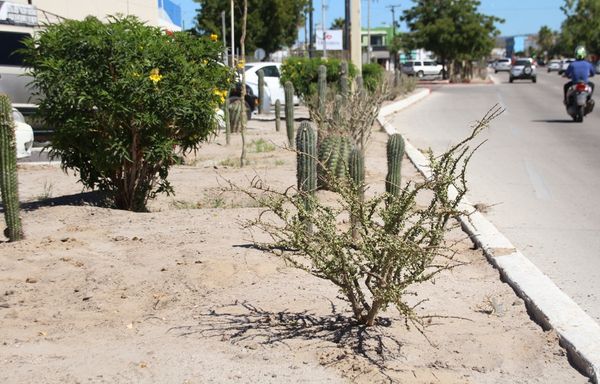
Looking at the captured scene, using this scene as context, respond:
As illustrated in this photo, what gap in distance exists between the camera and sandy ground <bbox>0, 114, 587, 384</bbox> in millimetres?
4316

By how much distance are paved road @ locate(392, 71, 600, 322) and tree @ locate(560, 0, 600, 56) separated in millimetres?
88561

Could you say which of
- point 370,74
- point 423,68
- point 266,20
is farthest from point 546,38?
point 370,74

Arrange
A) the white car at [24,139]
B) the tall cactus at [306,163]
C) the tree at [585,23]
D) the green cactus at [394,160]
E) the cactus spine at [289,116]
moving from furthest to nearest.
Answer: the tree at [585,23] < the cactus spine at [289,116] < the white car at [24,139] < the green cactus at [394,160] < the tall cactus at [306,163]

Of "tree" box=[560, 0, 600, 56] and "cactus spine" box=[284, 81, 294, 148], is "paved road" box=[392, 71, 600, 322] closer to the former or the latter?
"cactus spine" box=[284, 81, 294, 148]

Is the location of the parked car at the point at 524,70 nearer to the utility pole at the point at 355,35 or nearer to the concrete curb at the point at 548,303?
the utility pole at the point at 355,35

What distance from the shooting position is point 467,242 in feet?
24.3

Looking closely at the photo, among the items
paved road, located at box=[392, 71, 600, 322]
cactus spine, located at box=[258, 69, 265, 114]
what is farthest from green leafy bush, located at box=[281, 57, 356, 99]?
paved road, located at box=[392, 71, 600, 322]

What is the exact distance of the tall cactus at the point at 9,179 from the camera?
21.9 feet

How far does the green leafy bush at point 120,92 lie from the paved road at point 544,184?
114 inches

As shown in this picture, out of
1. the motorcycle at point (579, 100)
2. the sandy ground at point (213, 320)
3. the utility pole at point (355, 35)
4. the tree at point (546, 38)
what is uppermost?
the tree at point (546, 38)

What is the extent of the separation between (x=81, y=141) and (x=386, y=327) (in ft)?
13.2

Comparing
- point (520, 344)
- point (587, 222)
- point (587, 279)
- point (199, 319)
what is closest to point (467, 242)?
point (587, 279)

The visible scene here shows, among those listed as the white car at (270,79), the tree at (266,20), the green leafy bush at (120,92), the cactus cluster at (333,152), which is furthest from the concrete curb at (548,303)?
the tree at (266,20)

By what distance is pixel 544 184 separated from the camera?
1117cm
